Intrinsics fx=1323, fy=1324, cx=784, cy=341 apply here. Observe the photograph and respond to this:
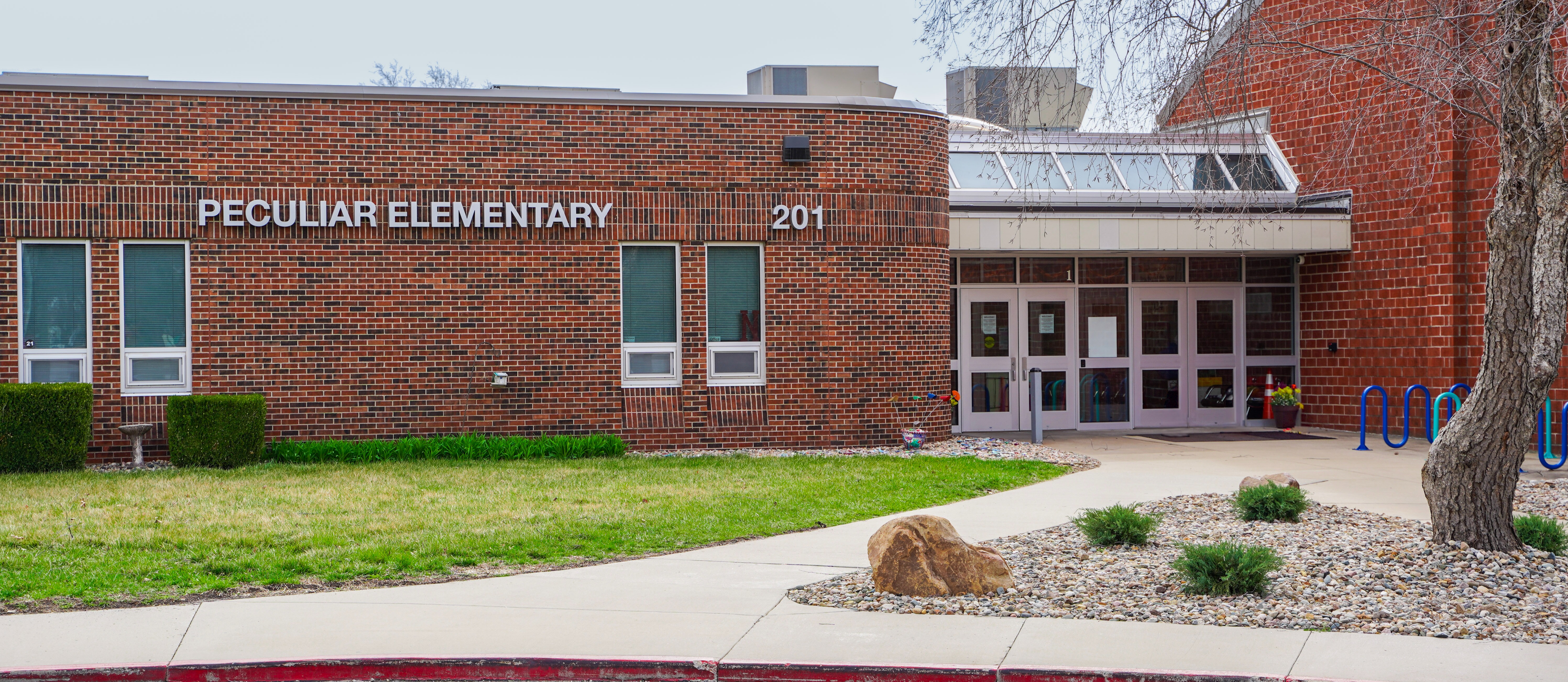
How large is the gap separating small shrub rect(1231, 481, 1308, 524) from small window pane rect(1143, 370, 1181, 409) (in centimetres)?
943

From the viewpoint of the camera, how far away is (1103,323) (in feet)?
62.4

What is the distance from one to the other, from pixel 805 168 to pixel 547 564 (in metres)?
8.20

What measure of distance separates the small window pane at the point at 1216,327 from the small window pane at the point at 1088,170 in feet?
7.34

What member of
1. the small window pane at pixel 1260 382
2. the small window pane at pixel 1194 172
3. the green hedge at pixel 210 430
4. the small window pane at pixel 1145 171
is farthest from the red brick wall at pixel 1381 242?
the green hedge at pixel 210 430

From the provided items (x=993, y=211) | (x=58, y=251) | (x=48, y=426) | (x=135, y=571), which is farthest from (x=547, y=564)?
(x=993, y=211)

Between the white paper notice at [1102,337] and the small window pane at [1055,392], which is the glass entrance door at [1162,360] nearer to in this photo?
the white paper notice at [1102,337]

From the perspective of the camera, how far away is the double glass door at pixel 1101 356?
18609 millimetres

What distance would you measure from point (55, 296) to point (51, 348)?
1.85ft

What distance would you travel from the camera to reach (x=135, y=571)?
7918mm

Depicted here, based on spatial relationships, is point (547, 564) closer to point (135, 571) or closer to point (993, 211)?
point (135, 571)

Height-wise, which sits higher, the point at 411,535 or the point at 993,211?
the point at 993,211

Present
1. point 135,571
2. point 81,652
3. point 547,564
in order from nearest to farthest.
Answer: point 81,652
point 135,571
point 547,564

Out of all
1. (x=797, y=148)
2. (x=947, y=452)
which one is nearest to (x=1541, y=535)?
(x=947, y=452)

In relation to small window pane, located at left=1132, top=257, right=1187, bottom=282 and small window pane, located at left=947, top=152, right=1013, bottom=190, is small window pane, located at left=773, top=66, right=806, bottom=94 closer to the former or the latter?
small window pane, located at left=947, top=152, right=1013, bottom=190
